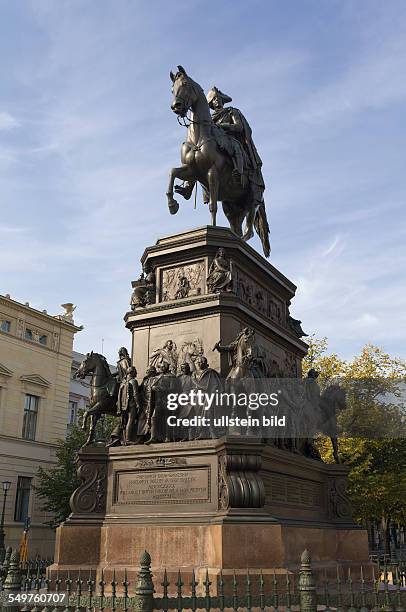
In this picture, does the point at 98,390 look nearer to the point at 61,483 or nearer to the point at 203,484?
the point at 203,484

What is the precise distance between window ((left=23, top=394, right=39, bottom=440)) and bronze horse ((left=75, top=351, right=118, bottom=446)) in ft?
102

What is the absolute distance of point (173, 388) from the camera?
499 inches

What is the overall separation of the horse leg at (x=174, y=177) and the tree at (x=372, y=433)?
34.2 feet

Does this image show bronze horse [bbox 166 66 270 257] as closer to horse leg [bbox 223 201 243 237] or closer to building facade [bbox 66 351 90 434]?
horse leg [bbox 223 201 243 237]

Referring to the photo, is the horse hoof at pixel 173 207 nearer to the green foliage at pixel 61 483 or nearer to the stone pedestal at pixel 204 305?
the stone pedestal at pixel 204 305

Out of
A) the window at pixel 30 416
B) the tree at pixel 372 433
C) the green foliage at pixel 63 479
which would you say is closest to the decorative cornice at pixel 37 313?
the window at pixel 30 416

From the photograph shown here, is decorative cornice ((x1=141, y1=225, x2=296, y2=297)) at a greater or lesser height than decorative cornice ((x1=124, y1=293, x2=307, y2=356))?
greater

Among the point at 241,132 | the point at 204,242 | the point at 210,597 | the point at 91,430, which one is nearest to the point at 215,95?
the point at 241,132

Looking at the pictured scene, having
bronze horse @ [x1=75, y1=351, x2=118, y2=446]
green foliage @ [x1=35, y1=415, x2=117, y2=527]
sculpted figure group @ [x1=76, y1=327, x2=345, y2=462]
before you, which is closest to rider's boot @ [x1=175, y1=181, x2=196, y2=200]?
sculpted figure group @ [x1=76, y1=327, x2=345, y2=462]

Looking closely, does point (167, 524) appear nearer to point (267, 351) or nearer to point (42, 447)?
point (267, 351)

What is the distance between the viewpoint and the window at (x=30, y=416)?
4324 centimetres

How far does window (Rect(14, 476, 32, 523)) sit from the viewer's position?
40.9m

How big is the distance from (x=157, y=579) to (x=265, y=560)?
1830 millimetres

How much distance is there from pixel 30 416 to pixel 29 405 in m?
0.73
